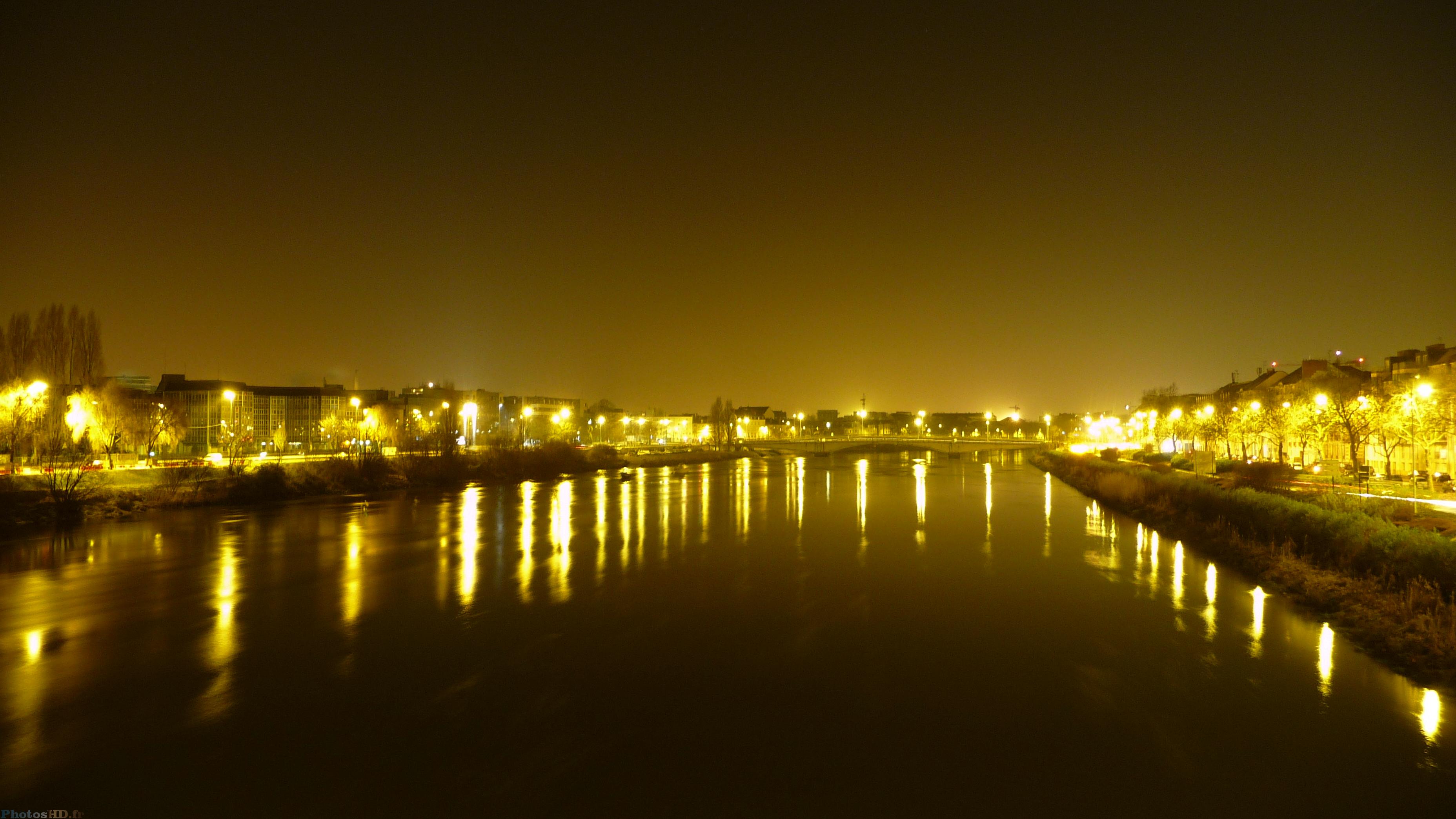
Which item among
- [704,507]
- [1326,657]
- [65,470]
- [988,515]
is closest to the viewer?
[1326,657]

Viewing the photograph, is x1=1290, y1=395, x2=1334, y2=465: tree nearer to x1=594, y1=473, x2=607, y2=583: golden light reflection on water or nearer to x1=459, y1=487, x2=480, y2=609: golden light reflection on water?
x1=594, y1=473, x2=607, y2=583: golden light reflection on water

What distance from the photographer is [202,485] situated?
34.9m

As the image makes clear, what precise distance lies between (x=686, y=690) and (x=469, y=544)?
1574 centimetres

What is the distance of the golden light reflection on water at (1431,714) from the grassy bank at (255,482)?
37.5 meters

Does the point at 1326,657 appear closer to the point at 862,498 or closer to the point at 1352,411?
the point at 1352,411

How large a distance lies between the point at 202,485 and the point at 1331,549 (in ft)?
140

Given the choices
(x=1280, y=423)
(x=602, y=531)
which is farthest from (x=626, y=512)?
(x=1280, y=423)

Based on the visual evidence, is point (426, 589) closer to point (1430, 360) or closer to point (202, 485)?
point (202, 485)

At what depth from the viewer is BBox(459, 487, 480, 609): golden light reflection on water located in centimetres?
1609

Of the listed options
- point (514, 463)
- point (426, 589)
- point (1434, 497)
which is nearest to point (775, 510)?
point (426, 589)

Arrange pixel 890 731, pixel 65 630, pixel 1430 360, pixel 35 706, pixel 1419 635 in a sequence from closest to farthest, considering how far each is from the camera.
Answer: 1. pixel 890 731
2. pixel 35 706
3. pixel 1419 635
4. pixel 65 630
5. pixel 1430 360

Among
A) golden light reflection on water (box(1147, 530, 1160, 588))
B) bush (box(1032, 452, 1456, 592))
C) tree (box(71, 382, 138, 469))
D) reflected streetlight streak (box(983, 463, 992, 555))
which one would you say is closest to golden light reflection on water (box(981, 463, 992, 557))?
reflected streetlight streak (box(983, 463, 992, 555))

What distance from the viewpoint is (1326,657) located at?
449 inches

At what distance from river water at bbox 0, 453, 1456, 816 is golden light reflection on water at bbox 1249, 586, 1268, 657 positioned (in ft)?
0.47
